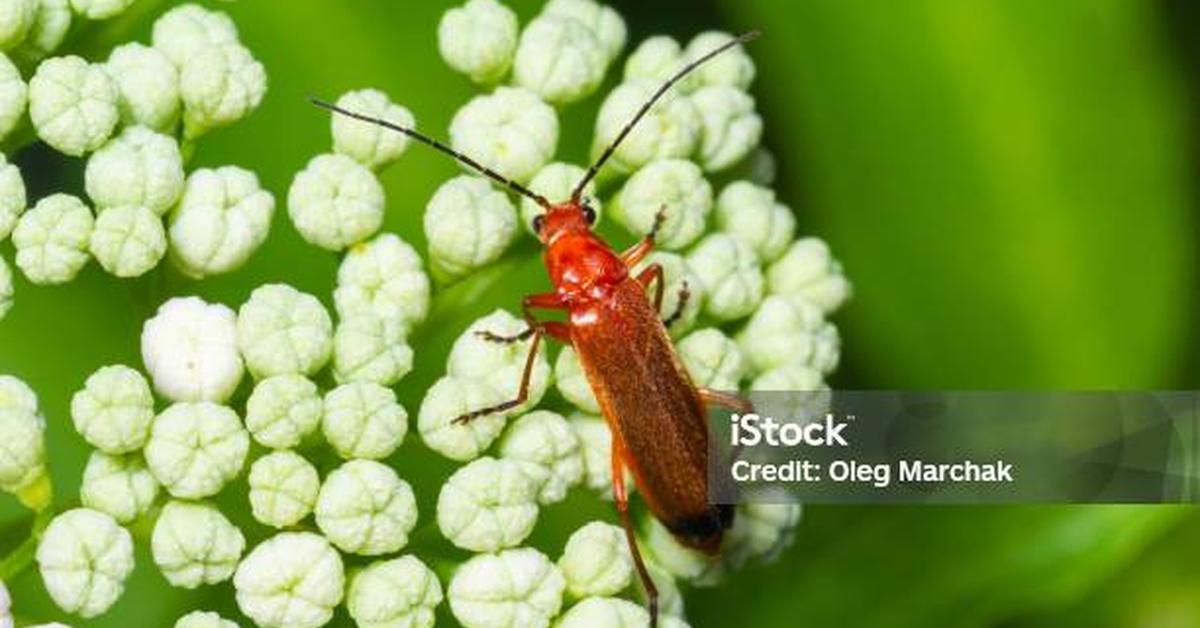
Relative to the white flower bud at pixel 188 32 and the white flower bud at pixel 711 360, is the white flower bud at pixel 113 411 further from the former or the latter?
the white flower bud at pixel 711 360

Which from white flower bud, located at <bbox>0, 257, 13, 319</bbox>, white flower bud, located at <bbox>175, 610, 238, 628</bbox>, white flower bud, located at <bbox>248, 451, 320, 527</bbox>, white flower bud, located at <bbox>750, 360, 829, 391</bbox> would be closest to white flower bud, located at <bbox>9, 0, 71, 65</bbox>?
white flower bud, located at <bbox>0, 257, 13, 319</bbox>

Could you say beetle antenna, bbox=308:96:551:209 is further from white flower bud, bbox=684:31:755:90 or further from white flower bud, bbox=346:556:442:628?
white flower bud, bbox=346:556:442:628

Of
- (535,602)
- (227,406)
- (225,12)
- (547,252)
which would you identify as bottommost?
(535,602)

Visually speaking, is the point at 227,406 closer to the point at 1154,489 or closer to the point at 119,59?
the point at 119,59

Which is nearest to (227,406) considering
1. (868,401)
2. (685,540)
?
(685,540)

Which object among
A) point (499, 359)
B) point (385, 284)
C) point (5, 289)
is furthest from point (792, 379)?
point (5, 289)

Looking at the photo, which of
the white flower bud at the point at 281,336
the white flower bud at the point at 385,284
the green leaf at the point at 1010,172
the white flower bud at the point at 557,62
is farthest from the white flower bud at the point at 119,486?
the green leaf at the point at 1010,172
